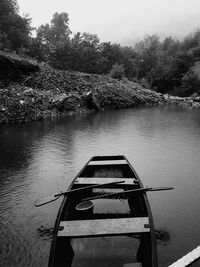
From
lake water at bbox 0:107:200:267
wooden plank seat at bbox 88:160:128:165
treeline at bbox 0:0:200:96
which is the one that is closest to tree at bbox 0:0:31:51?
treeline at bbox 0:0:200:96

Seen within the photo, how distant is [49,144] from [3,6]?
1302 inches

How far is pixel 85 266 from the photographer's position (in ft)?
24.2

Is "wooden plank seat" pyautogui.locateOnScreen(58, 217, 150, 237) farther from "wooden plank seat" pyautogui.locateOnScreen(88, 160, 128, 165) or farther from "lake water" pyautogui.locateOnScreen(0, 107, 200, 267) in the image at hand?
"wooden plank seat" pyautogui.locateOnScreen(88, 160, 128, 165)

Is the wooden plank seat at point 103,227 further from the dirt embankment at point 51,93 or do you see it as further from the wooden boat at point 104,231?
the dirt embankment at point 51,93

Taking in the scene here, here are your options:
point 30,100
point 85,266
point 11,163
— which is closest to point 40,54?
point 30,100

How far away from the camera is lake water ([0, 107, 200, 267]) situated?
8.42 metres

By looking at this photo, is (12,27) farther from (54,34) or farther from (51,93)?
(54,34)

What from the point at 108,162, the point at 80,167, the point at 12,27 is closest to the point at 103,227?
the point at 108,162

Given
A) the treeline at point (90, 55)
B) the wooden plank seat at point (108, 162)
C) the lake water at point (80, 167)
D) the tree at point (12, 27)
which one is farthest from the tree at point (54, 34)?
the wooden plank seat at point (108, 162)

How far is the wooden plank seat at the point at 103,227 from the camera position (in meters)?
6.61

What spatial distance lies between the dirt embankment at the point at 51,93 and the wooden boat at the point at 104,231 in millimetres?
22349

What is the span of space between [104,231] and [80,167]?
29.1 feet

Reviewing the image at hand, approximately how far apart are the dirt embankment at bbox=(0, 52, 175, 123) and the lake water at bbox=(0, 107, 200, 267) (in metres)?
3.38

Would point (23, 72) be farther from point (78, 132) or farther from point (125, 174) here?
point (125, 174)
